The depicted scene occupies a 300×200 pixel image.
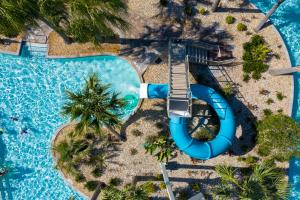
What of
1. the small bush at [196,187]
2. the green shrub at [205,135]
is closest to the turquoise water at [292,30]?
the green shrub at [205,135]

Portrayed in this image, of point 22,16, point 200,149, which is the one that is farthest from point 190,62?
point 22,16

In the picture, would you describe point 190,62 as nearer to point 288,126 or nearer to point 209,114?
point 209,114

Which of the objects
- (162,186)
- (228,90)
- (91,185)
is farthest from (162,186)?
(228,90)

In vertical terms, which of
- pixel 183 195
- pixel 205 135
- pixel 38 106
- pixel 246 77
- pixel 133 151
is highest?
pixel 246 77

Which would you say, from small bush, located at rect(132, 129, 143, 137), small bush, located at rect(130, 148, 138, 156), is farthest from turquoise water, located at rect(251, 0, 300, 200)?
small bush, located at rect(130, 148, 138, 156)

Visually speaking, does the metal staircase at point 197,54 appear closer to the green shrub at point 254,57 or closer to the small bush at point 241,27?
the green shrub at point 254,57

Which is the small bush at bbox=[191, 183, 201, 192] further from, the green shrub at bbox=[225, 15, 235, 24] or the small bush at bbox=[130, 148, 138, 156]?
the green shrub at bbox=[225, 15, 235, 24]

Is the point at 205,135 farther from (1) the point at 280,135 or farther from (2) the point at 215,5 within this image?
(2) the point at 215,5
